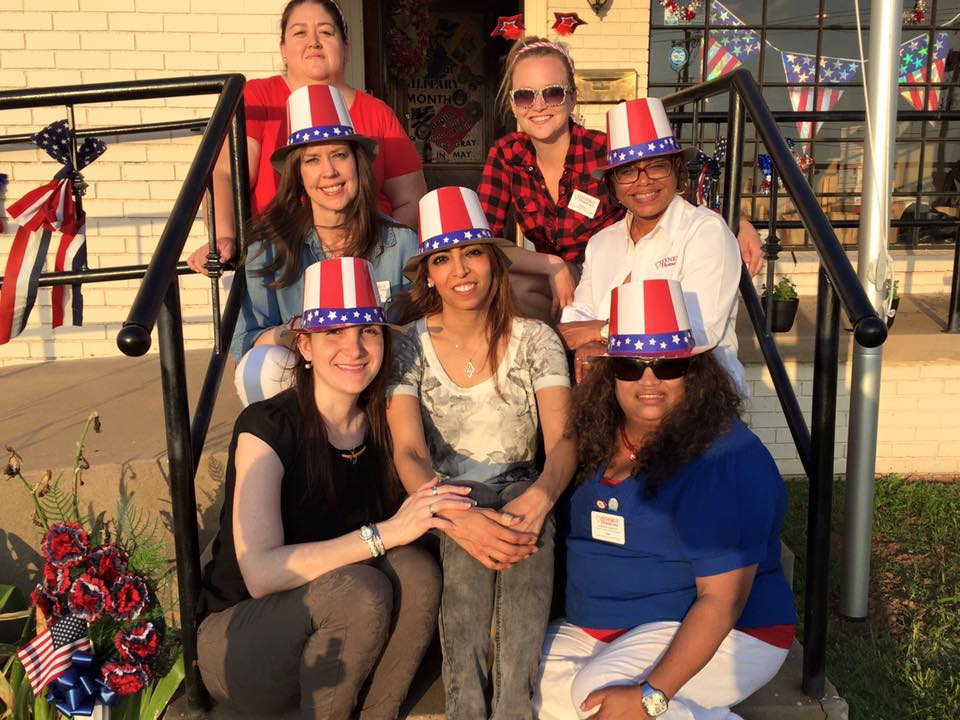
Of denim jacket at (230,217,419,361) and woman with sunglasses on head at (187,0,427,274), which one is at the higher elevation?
woman with sunglasses on head at (187,0,427,274)

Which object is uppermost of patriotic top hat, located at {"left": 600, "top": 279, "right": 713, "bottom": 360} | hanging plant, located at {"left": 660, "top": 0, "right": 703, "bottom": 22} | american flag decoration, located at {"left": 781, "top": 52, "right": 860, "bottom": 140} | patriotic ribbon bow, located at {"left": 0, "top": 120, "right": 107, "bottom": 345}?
hanging plant, located at {"left": 660, "top": 0, "right": 703, "bottom": 22}

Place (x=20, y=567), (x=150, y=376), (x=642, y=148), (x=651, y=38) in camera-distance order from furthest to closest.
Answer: (x=651, y=38)
(x=150, y=376)
(x=20, y=567)
(x=642, y=148)

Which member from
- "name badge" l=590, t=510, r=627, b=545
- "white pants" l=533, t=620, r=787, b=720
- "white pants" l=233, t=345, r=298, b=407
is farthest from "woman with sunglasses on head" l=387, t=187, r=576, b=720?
"white pants" l=233, t=345, r=298, b=407

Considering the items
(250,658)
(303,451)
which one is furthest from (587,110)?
(250,658)

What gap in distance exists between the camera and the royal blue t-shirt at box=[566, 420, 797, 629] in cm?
188

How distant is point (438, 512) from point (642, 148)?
1254 mm

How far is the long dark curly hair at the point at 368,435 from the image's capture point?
2113 millimetres

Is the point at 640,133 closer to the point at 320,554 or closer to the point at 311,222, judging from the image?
the point at 311,222

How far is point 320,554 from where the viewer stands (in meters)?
2.00

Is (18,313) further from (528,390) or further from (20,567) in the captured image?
(528,390)

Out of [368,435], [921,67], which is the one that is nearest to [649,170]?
[368,435]

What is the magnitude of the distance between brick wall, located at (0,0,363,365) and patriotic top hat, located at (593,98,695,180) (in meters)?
3.15

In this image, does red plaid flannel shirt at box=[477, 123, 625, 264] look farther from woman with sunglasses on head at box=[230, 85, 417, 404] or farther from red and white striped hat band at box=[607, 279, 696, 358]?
red and white striped hat band at box=[607, 279, 696, 358]

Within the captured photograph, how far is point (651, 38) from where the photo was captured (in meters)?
6.34
